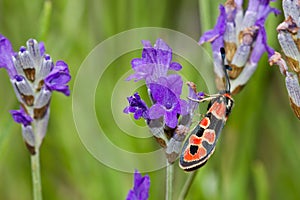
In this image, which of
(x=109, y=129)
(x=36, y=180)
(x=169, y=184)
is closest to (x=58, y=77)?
(x=36, y=180)

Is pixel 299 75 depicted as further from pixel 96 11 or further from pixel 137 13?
pixel 96 11

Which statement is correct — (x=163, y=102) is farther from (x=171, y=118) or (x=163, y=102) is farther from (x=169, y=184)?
(x=169, y=184)

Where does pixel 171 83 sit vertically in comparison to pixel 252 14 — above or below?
below

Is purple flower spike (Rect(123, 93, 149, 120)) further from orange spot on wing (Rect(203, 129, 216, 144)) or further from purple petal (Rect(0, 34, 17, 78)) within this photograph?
purple petal (Rect(0, 34, 17, 78))

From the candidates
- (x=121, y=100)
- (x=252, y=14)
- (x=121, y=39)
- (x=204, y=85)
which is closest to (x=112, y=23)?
(x=121, y=39)

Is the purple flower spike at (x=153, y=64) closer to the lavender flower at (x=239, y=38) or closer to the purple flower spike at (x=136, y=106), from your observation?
the purple flower spike at (x=136, y=106)

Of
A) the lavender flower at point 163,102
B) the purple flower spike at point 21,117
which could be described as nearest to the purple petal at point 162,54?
the lavender flower at point 163,102
